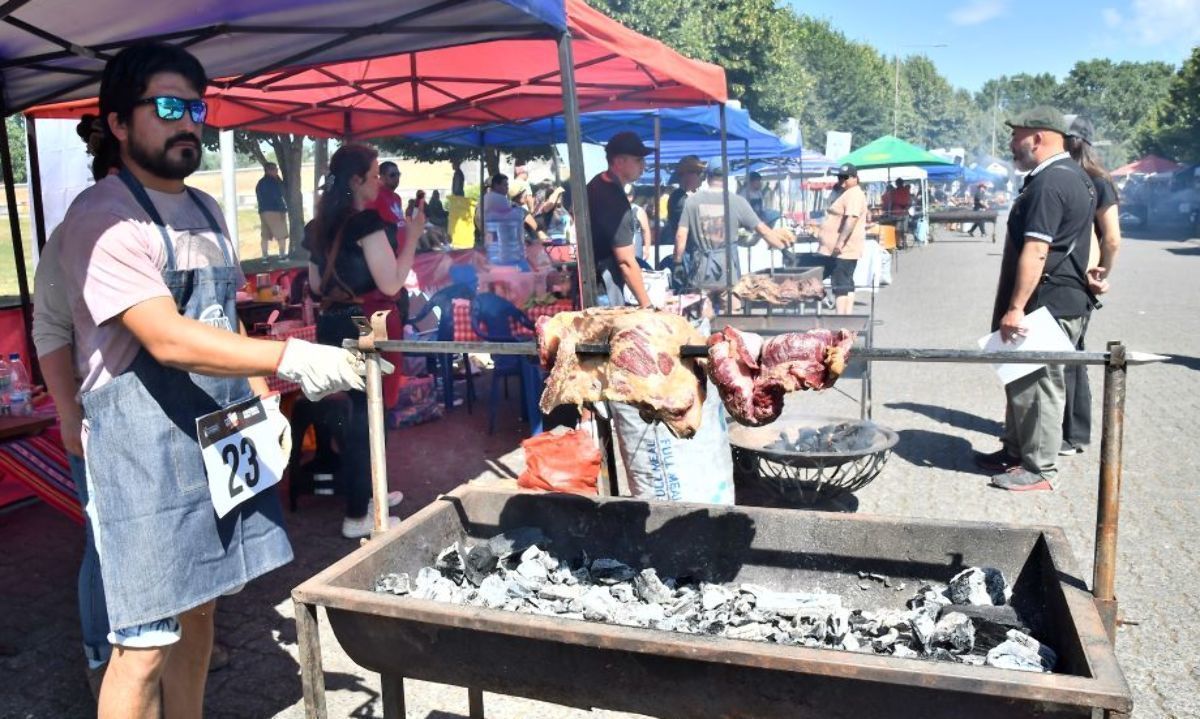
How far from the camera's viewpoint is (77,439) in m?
2.79

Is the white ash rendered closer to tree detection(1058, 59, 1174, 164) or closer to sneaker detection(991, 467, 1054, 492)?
sneaker detection(991, 467, 1054, 492)

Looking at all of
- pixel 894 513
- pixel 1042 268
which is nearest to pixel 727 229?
pixel 1042 268

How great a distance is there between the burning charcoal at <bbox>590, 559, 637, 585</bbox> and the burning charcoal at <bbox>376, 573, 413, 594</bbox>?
0.65m

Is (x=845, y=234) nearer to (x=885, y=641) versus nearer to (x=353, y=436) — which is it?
(x=353, y=436)

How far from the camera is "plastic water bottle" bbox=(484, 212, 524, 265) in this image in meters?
11.9

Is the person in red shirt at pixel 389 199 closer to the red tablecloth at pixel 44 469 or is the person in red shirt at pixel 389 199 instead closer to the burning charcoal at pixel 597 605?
the red tablecloth at pixel 44 469

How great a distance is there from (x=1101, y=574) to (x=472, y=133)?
11344 millimetres

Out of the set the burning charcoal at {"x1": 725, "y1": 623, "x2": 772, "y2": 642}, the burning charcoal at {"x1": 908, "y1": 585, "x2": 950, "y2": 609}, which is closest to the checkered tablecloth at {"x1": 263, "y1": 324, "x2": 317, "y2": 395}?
the burning charcoal at {"x1": 725, "y1": 623, "x2": 772, "y2": 642}

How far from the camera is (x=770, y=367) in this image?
2.44 m

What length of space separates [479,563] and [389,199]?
6174 millimetres

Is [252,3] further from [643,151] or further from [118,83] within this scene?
[643,151]

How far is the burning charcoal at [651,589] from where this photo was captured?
113 inches

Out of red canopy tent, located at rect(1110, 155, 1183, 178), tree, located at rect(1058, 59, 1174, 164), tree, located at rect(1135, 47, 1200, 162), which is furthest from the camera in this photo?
tree, located at rect(1058, 59, 1174, 164)

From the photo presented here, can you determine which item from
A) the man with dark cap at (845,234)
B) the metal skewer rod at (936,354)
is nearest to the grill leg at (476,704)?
the metal skewer rod at (936,354)
